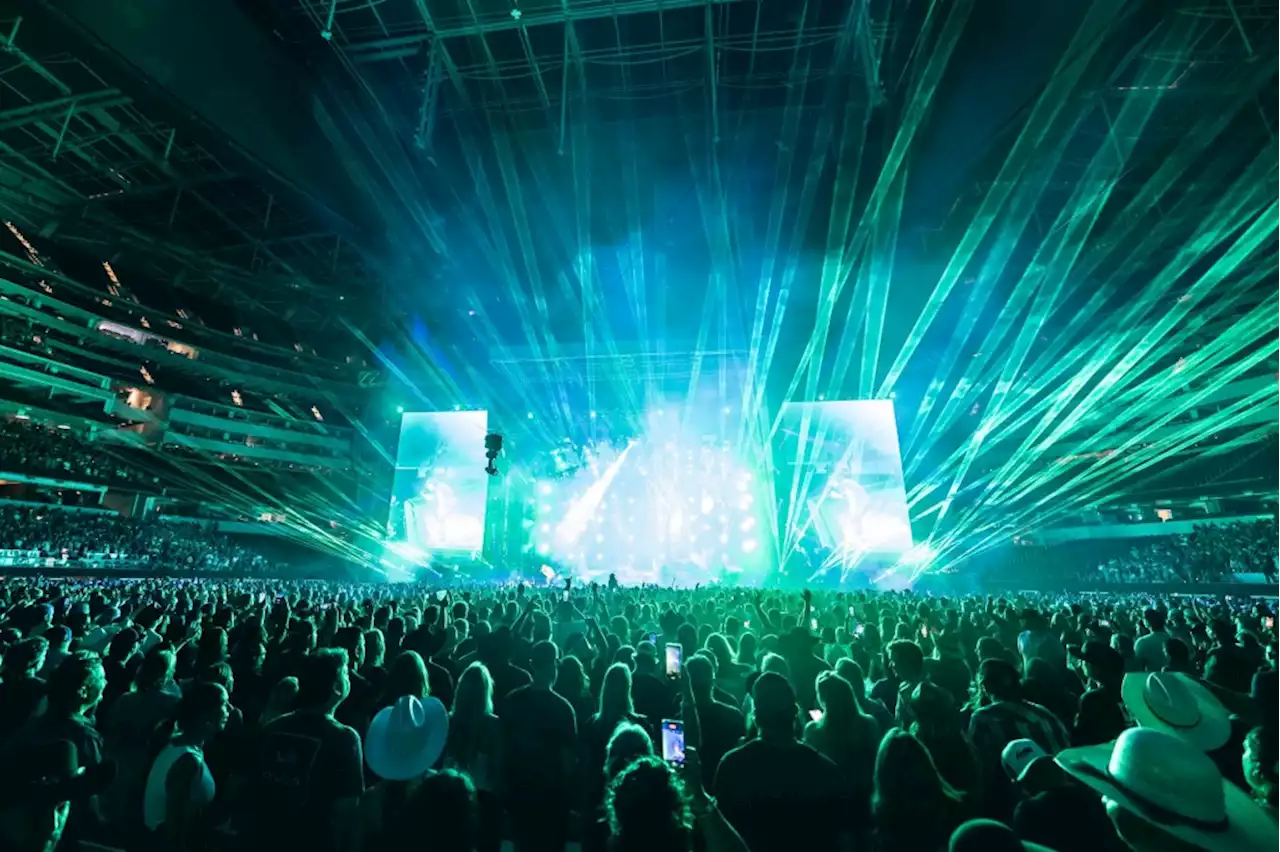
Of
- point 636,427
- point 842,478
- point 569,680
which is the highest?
point 636,427

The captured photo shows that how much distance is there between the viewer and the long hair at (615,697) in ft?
13.3

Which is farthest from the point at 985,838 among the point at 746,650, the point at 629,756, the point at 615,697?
the point at 746,650

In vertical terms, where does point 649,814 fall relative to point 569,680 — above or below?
above

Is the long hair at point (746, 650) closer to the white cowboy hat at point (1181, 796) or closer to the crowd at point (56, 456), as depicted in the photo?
the white cowboy hat at point (1181, 796)

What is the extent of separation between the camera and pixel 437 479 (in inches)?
1213

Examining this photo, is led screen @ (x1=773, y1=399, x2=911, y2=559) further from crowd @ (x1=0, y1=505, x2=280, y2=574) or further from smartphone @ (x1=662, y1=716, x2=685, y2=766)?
crowd @ (x1=0, y1=505, x2=280, y2=574)

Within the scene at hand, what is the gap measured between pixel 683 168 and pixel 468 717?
538 inches

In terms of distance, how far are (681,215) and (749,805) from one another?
1565 centimetres

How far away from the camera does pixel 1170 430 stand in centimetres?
3025

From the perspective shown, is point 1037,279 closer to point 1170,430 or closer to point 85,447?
point 1170,430

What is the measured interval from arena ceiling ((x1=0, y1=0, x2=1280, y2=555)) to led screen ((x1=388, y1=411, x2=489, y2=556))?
18.1 feet

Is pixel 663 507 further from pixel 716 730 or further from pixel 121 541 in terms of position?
pixel 121 541

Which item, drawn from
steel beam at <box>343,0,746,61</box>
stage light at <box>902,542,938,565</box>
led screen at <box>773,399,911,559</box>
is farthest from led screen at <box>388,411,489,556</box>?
stage light at <box>902,542,938,565</box>

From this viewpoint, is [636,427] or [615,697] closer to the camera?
[615,697]
